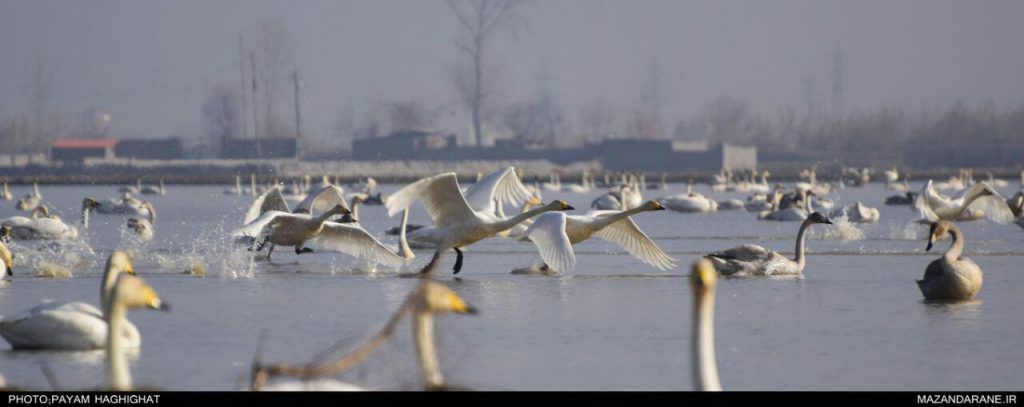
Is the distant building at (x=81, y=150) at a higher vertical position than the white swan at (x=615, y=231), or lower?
lower

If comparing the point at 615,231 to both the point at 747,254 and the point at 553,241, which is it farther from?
the point at 553,241

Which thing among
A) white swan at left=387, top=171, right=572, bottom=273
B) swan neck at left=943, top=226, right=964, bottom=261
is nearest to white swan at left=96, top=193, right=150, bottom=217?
white swan at left=387, top=171, right=572, bottom=273

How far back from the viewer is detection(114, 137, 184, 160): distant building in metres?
114

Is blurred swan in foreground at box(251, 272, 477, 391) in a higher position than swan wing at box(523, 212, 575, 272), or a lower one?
higher

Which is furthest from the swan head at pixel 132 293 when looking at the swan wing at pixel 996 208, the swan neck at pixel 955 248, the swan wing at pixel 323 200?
the swan wing at pixel 996 208

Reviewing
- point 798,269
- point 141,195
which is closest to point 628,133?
point 141,195

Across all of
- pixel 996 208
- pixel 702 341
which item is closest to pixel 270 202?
pixel 996 208

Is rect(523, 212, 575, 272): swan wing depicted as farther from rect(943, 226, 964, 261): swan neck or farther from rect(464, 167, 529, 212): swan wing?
rect(943, 226, 964, 261): swan neck

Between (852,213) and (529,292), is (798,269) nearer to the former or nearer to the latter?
(529,292)

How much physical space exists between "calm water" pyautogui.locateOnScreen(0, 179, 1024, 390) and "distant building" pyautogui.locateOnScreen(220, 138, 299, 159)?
8806cm

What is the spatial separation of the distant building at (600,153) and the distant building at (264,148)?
5.86 metres

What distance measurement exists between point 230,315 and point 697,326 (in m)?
7.19

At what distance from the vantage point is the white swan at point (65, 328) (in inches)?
410

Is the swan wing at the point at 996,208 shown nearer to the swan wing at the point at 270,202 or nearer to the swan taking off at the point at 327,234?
the swan taking off at the point at 327,234
